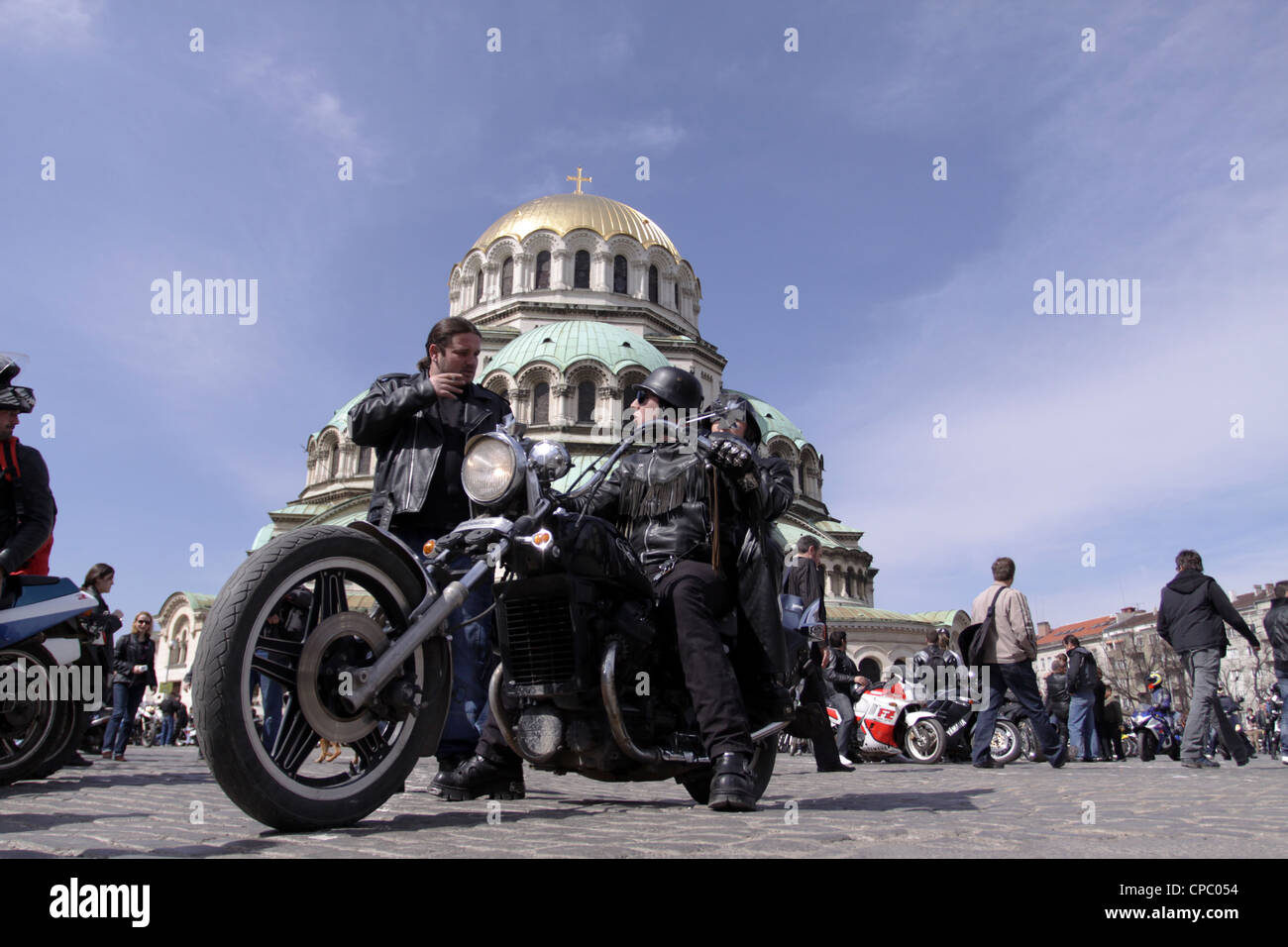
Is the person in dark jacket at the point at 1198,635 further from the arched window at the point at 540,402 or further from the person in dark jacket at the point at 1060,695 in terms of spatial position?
the arched window at the point at 540,402

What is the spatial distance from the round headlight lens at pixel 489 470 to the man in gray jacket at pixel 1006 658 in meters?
6.83

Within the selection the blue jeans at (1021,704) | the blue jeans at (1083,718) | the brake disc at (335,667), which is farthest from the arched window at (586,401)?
the brake disc at (335,667)

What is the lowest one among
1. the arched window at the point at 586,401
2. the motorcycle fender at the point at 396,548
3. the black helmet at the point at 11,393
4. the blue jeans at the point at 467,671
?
the blue jeans at the point at 467,671

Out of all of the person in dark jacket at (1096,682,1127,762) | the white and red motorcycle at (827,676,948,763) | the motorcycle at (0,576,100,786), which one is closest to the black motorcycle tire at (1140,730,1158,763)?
the person in dark jacket at (1096,682,1127,762)

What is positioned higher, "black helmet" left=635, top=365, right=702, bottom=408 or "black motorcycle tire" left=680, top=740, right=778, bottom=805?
"black helmet" left=635, top=365, right=702, bottom=408

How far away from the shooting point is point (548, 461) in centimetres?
328

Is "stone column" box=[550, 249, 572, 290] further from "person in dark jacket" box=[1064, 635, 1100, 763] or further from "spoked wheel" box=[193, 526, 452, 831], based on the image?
"spoked wheel" box=[193, 526, 452, 831]

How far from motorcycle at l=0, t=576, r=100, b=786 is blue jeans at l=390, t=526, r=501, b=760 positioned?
7.87 feet

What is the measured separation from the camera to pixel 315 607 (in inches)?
115

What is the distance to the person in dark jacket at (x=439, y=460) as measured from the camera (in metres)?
4.07

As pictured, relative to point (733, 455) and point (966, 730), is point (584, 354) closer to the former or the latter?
point (966, 730)

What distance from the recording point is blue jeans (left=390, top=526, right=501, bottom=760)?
4.22 m
